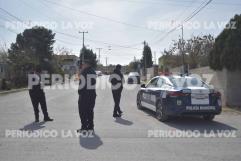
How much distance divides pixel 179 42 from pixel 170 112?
132ft

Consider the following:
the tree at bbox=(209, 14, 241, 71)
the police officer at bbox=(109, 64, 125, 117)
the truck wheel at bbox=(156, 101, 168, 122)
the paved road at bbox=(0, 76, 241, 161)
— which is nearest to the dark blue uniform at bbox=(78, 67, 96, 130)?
the paved road at bbox=(0, 76, 241, 161)

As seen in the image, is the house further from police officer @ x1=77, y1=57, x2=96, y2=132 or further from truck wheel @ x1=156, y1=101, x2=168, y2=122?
police officer @ x1=77, y1=57, x2=96, y2=132

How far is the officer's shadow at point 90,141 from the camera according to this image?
821cm

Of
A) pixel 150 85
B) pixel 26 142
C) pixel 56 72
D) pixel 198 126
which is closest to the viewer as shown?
pixel 26 142

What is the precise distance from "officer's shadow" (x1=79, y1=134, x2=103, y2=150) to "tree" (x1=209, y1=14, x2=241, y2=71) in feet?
28.4

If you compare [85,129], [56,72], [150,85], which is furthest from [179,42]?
[85,129]

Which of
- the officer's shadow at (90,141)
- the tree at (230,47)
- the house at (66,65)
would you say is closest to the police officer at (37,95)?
the officer's shadow at (90,141)

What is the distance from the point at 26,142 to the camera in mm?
8641

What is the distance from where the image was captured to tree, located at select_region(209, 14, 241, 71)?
53.3ft

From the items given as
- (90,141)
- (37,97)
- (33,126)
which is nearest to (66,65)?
(37,97)

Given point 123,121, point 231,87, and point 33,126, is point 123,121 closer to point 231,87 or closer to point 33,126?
point 33,126

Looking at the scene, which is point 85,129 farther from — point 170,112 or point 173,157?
point 173,157

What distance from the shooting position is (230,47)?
16406 mm

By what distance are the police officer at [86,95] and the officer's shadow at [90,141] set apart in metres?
0.74
